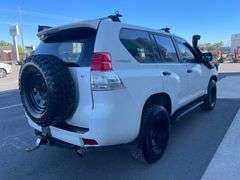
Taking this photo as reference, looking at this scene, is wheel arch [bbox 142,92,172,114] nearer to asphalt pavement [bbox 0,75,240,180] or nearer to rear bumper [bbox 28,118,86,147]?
asphalt pavement [bbox 0,75,240,180]

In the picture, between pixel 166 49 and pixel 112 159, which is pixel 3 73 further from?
pixel 112 159

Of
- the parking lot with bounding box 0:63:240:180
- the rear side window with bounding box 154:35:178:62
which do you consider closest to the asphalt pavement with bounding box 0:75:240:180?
the parking lot with bounding box 0:63:240:180

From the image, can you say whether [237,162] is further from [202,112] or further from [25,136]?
[25,136]

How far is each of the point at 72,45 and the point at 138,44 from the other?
0.88 m

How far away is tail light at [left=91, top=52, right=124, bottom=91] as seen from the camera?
3.50 metres

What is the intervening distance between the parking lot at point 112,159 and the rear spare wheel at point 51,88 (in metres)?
0.69

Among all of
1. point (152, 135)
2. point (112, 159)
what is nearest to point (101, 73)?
point (152, 135)

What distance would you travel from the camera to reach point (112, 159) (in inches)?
181

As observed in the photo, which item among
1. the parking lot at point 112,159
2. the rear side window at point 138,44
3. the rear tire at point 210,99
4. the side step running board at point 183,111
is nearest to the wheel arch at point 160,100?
the side step running board at point 183,111

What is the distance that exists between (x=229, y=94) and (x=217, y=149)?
569 cm

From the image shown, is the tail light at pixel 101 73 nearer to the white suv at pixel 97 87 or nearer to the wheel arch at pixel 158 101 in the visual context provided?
the white suv at pixel 97 87

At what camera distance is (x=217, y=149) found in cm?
484

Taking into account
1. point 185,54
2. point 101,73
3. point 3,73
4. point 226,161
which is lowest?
point 226,161

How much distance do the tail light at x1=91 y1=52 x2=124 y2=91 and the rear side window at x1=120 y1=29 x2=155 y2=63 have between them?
491 mm
